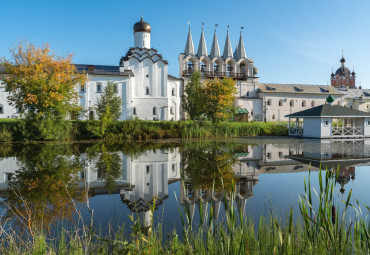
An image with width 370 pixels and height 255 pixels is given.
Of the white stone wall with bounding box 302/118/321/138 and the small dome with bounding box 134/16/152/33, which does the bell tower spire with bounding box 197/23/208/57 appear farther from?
the white stone wall with bounding box 302/118/321/138

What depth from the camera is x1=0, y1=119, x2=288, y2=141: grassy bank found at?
24.2m

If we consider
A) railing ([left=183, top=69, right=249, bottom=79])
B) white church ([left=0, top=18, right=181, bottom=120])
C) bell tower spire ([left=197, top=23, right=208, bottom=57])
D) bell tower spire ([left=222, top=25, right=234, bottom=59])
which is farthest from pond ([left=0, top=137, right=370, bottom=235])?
bell tower spire ([left=222, top=25, right=234, bottom=59])

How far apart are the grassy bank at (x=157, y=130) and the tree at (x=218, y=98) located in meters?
1.11

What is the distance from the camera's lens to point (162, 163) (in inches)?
520

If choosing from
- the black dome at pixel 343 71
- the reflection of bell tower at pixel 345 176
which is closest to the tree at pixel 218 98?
the reflection of bell tower at pixel 345 176

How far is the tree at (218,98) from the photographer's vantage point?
96.5ft

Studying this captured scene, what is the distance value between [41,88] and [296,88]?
44.8m

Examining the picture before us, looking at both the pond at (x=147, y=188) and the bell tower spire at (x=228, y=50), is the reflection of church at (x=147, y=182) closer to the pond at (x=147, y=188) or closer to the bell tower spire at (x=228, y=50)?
the pond at (x=147, y=188)

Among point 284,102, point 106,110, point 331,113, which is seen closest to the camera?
point 106,110

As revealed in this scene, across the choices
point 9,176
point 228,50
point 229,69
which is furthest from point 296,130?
point 9,176

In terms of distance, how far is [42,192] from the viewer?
781 centimetres

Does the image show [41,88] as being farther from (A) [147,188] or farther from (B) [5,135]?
(A) [147,188]

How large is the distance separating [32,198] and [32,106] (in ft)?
61.5

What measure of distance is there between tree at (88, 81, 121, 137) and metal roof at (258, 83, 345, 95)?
90.0 feet
